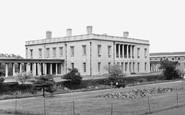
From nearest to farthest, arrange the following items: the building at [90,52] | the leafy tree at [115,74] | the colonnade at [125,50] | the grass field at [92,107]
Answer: the grass field at [92,107]
the leafy tree at [115,74]
the building at [90,52]
the colonnade at [125,50]

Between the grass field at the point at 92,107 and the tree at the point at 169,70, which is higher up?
the tree at the point at 169,70

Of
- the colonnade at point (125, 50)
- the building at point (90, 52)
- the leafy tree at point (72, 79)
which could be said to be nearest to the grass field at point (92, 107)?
the leafy tree at point (72, 79)

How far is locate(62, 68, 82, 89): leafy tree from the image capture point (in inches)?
1796

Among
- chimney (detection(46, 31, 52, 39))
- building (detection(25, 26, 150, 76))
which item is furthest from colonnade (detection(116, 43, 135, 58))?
chimney (detection(46, 31, 52, 39))

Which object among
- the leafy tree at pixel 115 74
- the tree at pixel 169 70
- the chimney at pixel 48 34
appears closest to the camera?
the leafy tree at pixel 115 74

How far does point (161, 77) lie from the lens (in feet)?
224

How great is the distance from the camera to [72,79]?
150 feet

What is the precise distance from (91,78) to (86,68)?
7.42 metres

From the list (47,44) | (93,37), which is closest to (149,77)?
(93,37)

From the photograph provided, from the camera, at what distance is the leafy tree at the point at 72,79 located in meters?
45.6

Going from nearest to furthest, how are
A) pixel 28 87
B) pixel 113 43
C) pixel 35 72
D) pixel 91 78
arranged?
pixel 28 87 < pixel 91 78 < pixel 113 43 < pixel 35 72

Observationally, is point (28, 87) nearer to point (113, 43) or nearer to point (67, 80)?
point (67, 80)

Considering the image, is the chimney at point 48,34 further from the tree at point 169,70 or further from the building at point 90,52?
the tree at point 169,70

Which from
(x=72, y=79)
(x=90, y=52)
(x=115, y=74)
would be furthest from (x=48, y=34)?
(x=72, y=79)
